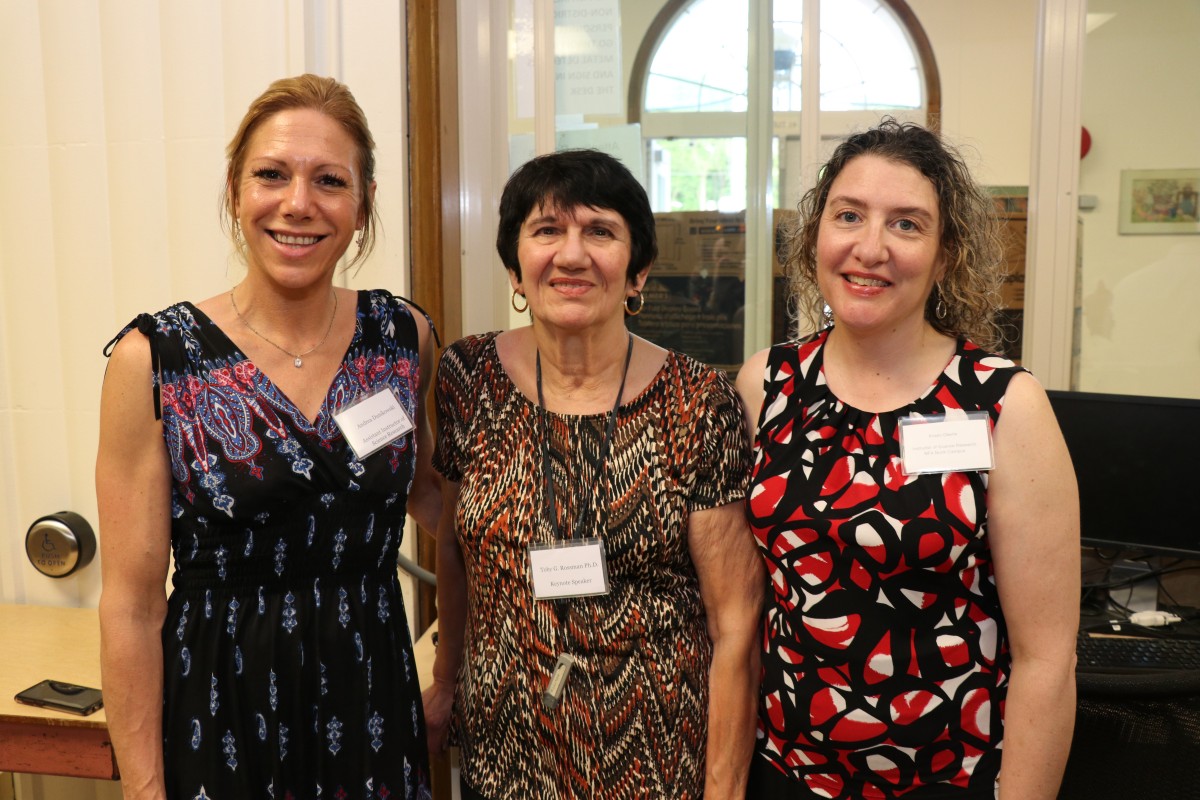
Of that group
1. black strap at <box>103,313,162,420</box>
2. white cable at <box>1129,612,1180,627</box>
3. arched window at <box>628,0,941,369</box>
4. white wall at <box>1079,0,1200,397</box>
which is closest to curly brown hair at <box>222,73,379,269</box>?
black strap at <box>103,313,162,420</box>

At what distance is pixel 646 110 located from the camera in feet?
8.38

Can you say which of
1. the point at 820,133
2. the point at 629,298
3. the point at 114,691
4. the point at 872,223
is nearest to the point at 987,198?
the point at 872,223

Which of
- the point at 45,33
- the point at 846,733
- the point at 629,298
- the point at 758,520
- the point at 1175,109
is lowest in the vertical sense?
the point at 846,733

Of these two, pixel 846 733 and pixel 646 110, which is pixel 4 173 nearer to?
pixel 646 110

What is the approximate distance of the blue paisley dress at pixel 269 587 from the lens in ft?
4.34

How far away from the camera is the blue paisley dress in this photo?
1322 mm

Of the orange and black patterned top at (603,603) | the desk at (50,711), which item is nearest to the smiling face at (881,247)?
the orange and black patterned top at (603,603)

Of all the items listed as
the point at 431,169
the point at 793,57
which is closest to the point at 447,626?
the point at 431,169

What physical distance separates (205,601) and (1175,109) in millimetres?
2407

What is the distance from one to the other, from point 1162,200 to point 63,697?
269 cm

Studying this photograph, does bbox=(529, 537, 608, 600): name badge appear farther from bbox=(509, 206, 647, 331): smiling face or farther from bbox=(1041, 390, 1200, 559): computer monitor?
bbox=(1041, 390, 1200, 559): computer monitor

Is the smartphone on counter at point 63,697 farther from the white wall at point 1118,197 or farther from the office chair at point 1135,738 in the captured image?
the white wall at point 1118,197

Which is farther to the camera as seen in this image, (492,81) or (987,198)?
(492,81)

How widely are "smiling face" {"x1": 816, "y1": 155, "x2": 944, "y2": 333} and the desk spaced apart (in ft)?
4.72
